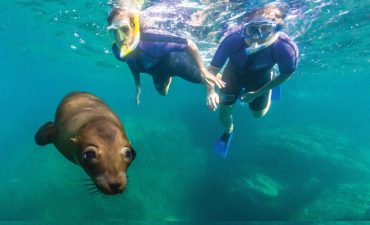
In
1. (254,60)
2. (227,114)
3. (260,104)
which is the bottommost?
(227,114)

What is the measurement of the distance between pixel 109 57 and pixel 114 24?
27.8 m

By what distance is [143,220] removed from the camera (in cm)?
1672

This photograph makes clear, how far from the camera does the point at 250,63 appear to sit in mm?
7520

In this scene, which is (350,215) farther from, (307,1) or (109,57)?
(109,57)

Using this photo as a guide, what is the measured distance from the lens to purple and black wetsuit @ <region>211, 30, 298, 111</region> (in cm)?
691

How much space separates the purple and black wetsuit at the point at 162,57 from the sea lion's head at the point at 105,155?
14.3ft

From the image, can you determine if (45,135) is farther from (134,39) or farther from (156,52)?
(156,52)

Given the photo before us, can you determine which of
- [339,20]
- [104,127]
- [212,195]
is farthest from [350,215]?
[104,127]

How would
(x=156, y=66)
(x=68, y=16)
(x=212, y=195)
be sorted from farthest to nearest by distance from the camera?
(x=68, y=16), (x=212, y=195), (x=156, y=66)

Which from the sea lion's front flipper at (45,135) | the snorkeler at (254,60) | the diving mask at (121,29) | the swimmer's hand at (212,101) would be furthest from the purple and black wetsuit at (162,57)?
the sea lion's front flipper at (45,135)

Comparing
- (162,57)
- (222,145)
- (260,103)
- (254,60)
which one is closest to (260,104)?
(260,103)

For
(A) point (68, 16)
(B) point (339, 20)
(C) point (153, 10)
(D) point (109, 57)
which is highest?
(B) point (339, 20)

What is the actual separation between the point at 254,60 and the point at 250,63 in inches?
4.8

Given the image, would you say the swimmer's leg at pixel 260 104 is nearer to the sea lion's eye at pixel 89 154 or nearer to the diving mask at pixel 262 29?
the diving mask at pixel 262 29
